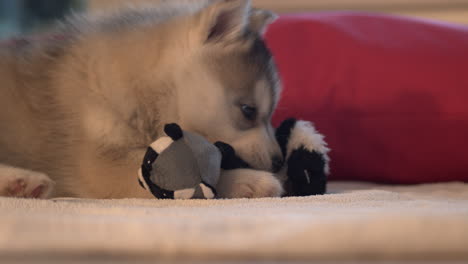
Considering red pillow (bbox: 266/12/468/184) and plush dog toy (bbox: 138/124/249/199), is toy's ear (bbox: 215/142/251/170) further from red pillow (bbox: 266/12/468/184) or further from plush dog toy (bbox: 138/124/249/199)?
red pillow (bbox: 266/12/468/184)

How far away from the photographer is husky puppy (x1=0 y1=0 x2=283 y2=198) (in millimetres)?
1488

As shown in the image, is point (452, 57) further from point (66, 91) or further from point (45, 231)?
point (45, 231)

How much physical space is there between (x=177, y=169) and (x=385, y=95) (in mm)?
1034

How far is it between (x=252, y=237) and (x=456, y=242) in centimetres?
27

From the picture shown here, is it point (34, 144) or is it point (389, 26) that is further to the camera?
point (389, 26)

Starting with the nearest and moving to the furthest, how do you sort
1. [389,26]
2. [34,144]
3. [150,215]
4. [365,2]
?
[150,215], [34,144], [389,26], [365,2]

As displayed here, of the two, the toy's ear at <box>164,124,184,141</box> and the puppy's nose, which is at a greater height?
the toy's ear at <box>164,124,184,141</box>

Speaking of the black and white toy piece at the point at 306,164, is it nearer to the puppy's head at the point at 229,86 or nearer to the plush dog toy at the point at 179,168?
the puppy's head at the point at 229,86

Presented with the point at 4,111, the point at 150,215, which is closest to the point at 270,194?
the point at 150,215

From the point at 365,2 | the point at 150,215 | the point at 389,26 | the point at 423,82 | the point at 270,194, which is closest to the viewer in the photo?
the point at 150,215

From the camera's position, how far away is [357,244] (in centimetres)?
69

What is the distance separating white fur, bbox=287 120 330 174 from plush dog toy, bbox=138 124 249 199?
35 centimetres

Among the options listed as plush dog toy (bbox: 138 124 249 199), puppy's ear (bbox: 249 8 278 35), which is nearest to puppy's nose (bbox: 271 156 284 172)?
plush dog toy (bbox: 138 124 249 199)

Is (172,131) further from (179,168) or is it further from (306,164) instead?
(306,164)
